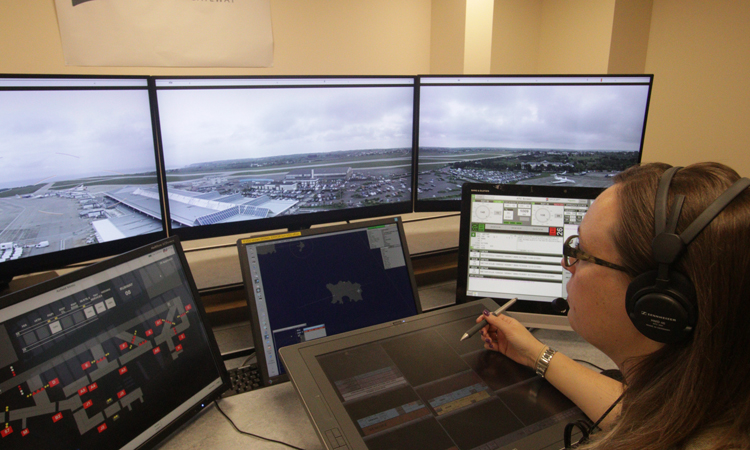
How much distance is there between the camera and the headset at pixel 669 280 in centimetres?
47

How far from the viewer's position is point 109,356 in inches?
28.2

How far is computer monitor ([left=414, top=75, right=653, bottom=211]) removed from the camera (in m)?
1.37

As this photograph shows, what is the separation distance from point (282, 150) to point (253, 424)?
687 millimetres

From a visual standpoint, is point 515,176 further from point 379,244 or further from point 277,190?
point 277,190

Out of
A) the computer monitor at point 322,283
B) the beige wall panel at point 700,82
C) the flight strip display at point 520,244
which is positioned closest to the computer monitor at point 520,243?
the flight strip display at point 520,244

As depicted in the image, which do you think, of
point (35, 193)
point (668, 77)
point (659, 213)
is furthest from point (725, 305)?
point (668, 77)

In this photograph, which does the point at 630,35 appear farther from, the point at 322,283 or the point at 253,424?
the point at 253,424

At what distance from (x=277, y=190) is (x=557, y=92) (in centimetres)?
95

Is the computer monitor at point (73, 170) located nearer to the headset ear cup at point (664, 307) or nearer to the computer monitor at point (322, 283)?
the computer monitor at point (322, 283)

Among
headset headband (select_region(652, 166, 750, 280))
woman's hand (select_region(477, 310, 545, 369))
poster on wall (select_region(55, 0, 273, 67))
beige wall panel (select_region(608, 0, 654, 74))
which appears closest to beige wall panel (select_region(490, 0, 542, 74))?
beige wall panel (select_region(608, 0, 654, 74))

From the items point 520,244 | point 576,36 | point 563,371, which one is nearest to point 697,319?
point 563,371

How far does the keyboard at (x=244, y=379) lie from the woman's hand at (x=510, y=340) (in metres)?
0.52

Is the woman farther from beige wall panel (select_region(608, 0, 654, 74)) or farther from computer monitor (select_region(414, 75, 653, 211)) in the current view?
beige wall panel (select_region(608, 0, 654, 74))

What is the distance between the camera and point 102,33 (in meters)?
1.68
